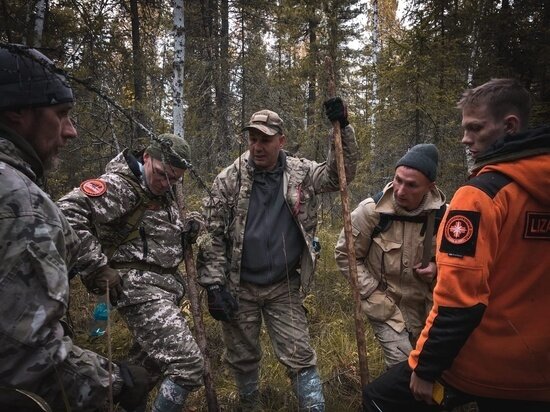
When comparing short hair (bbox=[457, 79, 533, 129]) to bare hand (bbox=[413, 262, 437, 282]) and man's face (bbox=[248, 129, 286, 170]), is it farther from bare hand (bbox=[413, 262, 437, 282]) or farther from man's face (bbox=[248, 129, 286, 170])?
man's face (bbox=[248, 129, 286, 170])

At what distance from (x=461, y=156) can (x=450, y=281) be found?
8.87 meters

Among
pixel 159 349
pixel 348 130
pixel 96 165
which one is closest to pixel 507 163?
pixel 348 130

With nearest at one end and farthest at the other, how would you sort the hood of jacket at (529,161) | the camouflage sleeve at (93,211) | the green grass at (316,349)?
the hood of jacket at (529,161) → the camouflage sleeve at (93,211) → the green grass at (316,349)

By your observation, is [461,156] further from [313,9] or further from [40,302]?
[40,302]

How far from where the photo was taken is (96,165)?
1120cm

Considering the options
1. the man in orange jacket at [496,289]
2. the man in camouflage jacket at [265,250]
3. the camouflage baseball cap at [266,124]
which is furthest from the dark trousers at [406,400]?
the camouflage baseball cap at [266,124]

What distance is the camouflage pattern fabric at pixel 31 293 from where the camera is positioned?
52.3 inches

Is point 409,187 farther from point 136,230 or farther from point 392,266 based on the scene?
point 136,230

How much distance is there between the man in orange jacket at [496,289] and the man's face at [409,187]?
120cm

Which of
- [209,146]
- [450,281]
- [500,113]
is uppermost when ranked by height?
[209,146]

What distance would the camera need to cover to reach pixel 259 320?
370 centimetres

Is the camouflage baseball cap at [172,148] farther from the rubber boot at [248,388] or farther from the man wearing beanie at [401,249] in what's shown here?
the rubber boot at [248,388]

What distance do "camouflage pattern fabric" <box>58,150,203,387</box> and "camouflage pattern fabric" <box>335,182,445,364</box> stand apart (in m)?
1.51

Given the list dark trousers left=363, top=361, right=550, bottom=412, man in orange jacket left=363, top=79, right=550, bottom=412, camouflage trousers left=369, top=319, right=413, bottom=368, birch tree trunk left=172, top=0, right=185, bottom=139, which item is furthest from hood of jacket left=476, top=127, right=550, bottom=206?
birch tree trunk left=172, top=0, right=185, bottom=139
